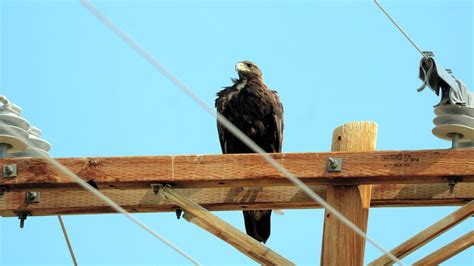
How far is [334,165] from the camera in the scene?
7.33 meters

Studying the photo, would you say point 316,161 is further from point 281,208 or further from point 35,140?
point 35,140

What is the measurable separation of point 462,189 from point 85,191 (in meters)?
2.28

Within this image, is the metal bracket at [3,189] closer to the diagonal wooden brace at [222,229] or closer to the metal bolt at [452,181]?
the diagonal wooden brace at [222,229]

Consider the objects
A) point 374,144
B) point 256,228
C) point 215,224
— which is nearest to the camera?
point 215,224

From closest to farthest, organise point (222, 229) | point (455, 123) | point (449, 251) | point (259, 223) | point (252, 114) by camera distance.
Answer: point (449, 251), point (222, 229), point (455, 123), point (259, 223), point (252, 114)

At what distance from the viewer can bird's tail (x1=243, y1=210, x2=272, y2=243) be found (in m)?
9.34

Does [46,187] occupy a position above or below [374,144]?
below

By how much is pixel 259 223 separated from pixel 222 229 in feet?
6.91

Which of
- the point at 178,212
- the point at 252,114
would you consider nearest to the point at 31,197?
the point at 178,212

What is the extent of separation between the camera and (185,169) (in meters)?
7.45

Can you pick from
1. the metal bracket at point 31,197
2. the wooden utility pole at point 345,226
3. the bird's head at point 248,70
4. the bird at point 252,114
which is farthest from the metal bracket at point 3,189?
the bird's head at point 248,70

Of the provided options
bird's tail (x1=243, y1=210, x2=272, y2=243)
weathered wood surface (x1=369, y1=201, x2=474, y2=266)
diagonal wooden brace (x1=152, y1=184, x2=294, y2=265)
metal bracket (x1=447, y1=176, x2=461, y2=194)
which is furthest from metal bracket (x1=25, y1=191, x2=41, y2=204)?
metal bracket (x1=447, y1=176, x2=461, y2=194)

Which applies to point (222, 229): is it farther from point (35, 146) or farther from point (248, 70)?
point (248, 70)

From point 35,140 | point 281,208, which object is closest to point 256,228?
point 281,208
